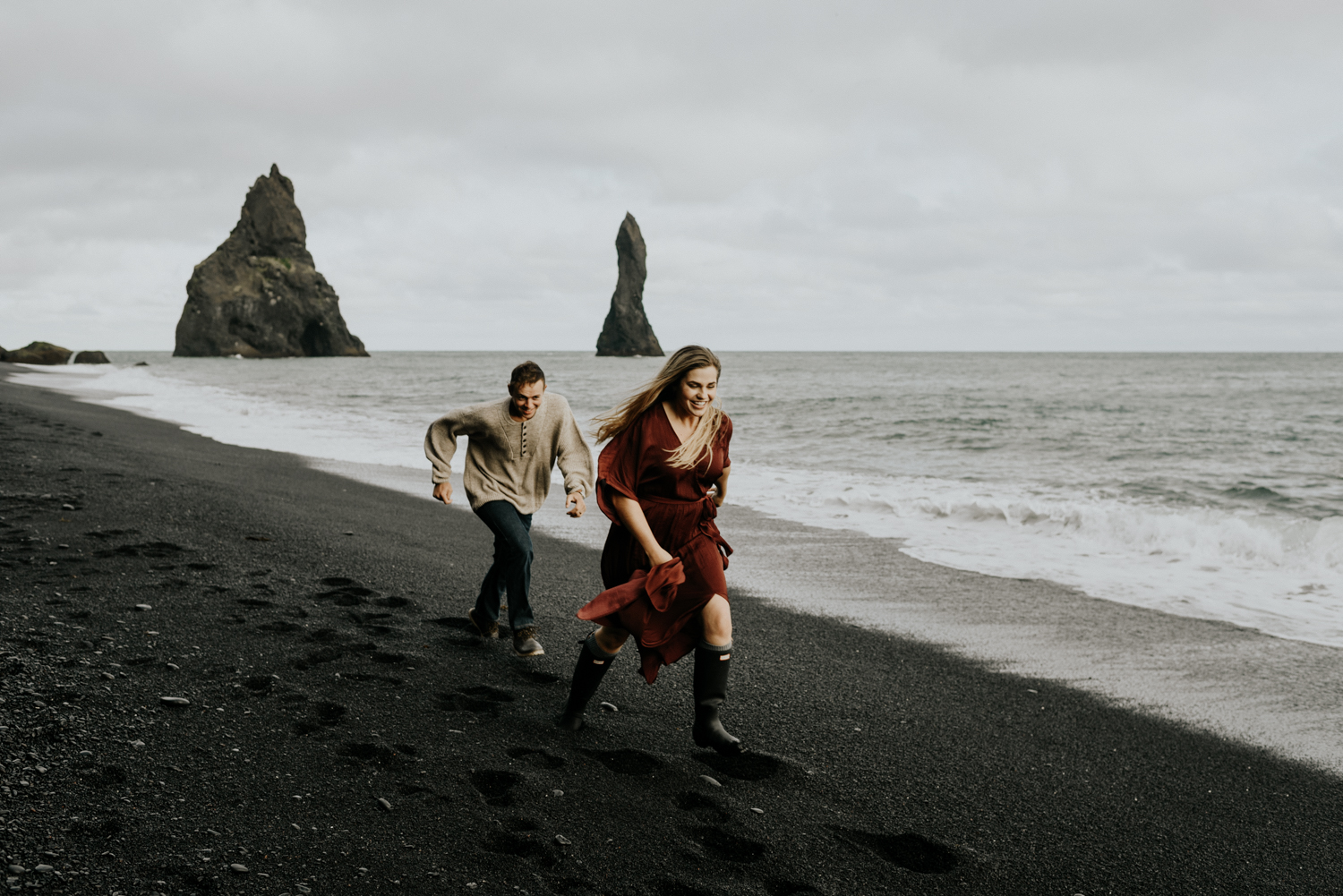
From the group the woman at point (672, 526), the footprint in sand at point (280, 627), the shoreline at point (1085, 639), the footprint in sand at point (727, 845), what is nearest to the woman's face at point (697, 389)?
the woman at point (672, 526)

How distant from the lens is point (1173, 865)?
2.81 m

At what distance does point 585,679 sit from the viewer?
342 centimetres

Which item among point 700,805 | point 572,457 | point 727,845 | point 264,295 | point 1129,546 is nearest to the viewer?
point 727,845

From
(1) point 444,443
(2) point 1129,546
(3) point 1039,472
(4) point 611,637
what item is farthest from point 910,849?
(3) point 1039,472

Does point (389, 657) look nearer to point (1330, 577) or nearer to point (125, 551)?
point (125, 551)

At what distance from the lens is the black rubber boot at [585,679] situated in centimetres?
340

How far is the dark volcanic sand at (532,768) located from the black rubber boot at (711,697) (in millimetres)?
119

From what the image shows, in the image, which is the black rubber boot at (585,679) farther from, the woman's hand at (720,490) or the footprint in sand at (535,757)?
the woman's hand at (720,490)

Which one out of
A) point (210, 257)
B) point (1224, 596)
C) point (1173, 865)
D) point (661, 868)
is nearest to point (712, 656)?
point (661, 868)

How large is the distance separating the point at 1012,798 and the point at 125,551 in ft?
17.4

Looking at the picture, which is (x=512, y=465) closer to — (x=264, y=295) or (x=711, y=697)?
(x=711, y=697)

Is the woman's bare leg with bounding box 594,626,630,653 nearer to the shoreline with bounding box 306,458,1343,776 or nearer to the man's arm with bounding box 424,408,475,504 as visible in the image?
the man's arm with bounding box 424,408,475,504

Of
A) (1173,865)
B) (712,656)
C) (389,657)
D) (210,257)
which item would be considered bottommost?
(1173,865)

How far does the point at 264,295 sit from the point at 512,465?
101m
